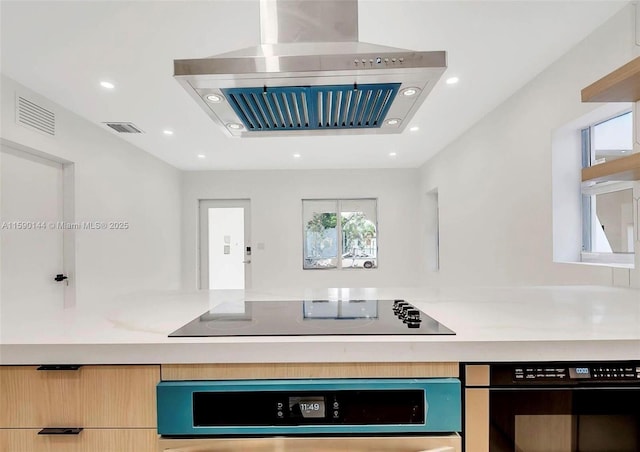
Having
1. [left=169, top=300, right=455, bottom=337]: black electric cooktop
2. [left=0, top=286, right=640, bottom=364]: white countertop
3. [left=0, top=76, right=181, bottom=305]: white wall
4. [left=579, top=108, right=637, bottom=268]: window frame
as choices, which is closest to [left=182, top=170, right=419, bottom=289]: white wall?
[left=0, top=76, right=181, bottom=305]: white wall

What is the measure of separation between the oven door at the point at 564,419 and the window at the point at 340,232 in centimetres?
541

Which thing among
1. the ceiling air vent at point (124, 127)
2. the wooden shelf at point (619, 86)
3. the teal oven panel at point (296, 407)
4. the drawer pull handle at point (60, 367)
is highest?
the ceiling air vent at point (124, 127)

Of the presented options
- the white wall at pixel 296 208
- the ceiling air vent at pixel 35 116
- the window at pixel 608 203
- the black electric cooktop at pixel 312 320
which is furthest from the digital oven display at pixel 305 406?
the white wall at pixel 296 208

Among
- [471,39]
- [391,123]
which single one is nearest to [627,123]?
[471,39]

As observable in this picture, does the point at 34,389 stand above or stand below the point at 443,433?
above

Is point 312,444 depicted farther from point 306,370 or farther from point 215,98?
point 215,98

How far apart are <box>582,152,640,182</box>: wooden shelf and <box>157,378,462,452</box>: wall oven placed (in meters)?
1.21

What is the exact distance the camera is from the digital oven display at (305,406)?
2.71 feet

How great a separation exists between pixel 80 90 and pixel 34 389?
9.04 ft

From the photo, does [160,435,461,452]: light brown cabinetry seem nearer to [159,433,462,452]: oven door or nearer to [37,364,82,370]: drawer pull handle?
[159,433,462,452]: oven door

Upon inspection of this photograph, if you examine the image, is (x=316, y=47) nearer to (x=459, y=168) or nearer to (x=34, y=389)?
(x=34, y=389)

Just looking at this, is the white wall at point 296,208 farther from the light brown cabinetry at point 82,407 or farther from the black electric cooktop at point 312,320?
the light brown cabinetry at point 82,407

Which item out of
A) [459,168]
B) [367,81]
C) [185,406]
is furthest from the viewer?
[459,168]

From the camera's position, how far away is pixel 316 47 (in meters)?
1.14
